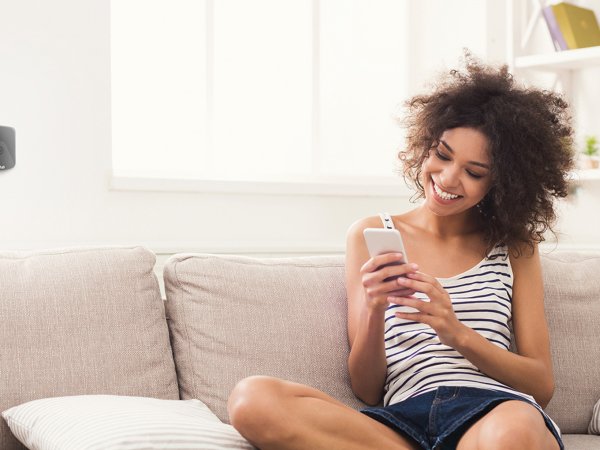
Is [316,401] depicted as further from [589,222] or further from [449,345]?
[589,222]

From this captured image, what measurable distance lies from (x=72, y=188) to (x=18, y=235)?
0.73ft

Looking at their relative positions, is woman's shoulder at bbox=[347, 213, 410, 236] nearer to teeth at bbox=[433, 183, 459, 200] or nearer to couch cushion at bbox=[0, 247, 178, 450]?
teeth at bbox=[433, 183, 459, 200]

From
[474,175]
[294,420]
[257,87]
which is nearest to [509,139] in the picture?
[474,175]

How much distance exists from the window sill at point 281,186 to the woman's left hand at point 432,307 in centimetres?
140

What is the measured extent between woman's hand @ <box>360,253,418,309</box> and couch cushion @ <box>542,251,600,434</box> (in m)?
0.58

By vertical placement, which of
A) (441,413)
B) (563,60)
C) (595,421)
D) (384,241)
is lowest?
(595,421)

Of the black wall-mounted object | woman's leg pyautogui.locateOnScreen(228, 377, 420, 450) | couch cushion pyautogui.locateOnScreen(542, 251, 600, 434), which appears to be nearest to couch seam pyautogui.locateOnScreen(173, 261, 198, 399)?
woman's leg pyautogui.locateOnScreen(228, 377, 420, 450)

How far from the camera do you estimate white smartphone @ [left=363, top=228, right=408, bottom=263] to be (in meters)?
1.63

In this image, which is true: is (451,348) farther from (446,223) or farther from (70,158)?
(70,158)

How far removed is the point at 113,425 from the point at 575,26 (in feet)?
8.72

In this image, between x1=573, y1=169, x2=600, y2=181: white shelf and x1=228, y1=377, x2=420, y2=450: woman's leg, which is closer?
x1=228, y1=377, x2=420, y2=450: woman's leg

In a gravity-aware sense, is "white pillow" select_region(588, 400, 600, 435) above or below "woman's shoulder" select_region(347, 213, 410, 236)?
below

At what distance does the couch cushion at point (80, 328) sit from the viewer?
5.53 ft

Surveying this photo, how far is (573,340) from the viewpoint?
6.89ft
